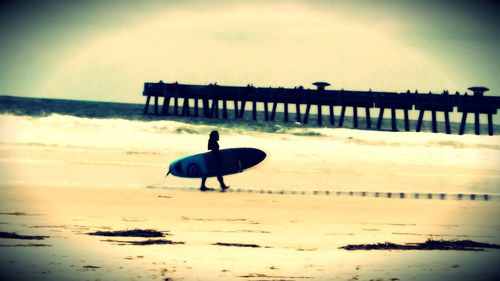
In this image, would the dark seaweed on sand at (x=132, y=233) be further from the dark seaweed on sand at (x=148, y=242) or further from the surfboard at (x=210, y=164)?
the surfboard at (x=210, y=164)

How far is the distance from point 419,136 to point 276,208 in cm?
1836

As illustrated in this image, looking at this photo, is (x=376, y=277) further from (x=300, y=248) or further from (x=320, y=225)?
(x=320, y=225)

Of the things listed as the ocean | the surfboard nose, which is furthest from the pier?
the surfboard nose

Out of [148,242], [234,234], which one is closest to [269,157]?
[234,234]

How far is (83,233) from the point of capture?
263 inches

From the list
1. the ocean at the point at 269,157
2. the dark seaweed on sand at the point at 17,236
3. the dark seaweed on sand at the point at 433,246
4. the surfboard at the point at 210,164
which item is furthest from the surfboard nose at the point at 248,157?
the dark seaweed on sand at the point at 17,236

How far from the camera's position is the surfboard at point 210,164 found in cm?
1220

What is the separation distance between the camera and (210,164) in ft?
40.5

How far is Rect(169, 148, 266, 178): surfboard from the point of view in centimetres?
1220

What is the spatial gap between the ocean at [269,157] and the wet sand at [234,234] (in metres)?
1.81

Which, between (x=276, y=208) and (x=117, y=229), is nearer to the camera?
(x=117, y=229)

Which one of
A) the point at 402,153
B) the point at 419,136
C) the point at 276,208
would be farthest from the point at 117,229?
the point at 419,136

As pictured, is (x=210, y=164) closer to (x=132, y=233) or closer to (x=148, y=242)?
(x=132, y=233)

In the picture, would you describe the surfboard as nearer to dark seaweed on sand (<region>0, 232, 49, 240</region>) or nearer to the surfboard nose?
the surfboard nose
